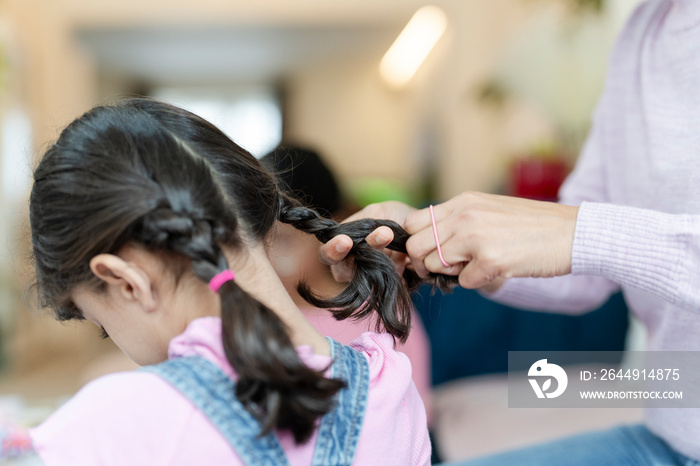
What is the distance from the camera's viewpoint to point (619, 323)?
6.46 feet

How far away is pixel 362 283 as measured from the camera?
0.75 m

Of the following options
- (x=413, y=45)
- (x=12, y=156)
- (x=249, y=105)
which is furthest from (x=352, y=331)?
(x=249, y=105)

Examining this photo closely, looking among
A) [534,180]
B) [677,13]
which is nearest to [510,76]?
[534,180]

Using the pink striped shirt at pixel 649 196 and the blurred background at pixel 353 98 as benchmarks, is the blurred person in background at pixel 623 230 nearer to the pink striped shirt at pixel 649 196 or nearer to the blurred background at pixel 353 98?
the pink striped shirt at pixel 649 196

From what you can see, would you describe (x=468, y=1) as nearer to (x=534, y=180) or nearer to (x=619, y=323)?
(x=534, y=180)

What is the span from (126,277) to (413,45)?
4949mm

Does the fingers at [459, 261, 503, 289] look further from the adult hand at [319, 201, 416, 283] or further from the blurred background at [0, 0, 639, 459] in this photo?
the blurred background at [0, 0, 639, 459]

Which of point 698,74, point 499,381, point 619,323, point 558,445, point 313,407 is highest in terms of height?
point 698,74

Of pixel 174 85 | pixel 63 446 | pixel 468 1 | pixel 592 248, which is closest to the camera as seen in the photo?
pixel 63 446

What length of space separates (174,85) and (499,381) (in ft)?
17.7

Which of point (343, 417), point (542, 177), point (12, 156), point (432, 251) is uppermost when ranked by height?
point (432, 251)

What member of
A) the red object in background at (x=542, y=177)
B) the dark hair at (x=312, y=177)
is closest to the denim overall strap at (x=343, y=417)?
the dark hair at (x=312, y=177)

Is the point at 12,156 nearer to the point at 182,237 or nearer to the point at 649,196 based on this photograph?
the point at 182,237

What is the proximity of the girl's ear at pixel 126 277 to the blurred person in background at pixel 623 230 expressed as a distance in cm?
24
